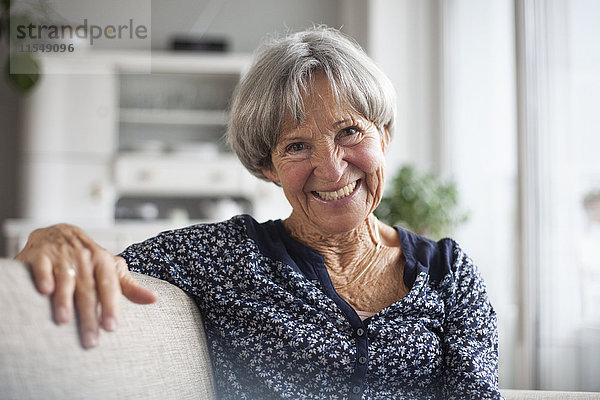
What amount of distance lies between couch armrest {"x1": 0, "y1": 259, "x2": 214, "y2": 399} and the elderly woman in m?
0.09

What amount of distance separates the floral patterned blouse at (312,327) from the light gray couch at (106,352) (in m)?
0.05

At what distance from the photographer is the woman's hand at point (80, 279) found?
0.82 meters

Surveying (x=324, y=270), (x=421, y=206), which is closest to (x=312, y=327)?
(x=324, y=270)

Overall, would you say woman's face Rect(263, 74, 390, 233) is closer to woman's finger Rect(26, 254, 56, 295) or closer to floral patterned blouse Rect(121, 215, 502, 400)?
floral patterned blouse Rect(121, 215, 502, 400)

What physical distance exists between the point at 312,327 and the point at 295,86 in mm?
466

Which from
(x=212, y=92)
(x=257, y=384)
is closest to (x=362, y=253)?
(x=257, y=384)

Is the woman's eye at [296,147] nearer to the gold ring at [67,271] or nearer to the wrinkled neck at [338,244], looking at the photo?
the wrinkled neck at [338,244]

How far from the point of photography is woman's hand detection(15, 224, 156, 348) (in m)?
0.82

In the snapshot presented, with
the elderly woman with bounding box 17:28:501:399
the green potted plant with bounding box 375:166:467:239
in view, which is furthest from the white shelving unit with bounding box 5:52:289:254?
the elderly woman with bounding box 17:28:501:399

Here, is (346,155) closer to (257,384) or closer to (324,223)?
(324,223)

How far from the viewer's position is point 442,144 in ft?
13.8

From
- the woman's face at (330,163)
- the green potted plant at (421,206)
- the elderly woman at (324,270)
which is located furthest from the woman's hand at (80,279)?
the green potted plant at (421,206)

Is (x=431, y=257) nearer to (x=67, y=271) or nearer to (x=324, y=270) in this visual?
(x=324, y=270)

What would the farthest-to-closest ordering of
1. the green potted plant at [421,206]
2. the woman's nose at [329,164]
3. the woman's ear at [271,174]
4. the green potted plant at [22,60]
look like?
1. the green potted plant at [421,206]
2. the green potted plant at [22,60]
3. the woman's ear at [271,174]
4. the woman's nose at [329,164]
